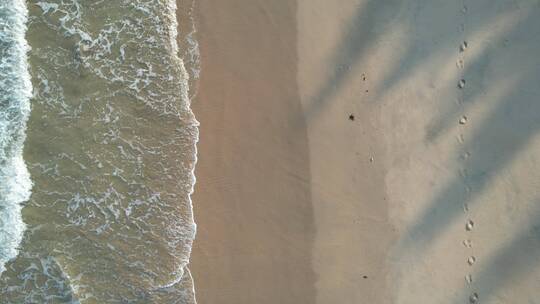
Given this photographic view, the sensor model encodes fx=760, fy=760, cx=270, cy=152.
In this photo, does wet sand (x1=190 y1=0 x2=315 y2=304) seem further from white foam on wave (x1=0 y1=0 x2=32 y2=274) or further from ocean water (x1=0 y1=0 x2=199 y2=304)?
white foam on wave (x1=0 y1=0 x2=32 y2=274)

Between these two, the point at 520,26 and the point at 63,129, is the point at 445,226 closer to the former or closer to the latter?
the point at 520,26

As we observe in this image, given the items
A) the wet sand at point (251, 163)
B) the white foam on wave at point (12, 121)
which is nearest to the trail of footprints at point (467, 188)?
the wet sand at point (251, 163)

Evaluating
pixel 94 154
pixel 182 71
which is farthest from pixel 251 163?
pixel 94 154

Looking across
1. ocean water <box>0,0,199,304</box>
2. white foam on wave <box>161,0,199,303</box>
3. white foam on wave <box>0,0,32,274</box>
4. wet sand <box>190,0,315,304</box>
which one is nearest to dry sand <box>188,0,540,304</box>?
wet sand <box>190,0,315,304</box>

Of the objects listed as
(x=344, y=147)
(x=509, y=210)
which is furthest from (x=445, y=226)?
(x=344, y=147)

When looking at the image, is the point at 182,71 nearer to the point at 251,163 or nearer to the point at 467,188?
the point at 251,163

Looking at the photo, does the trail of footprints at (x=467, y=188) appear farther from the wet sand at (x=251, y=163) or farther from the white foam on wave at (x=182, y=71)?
the white foam on wave at (x=182, y=71)
